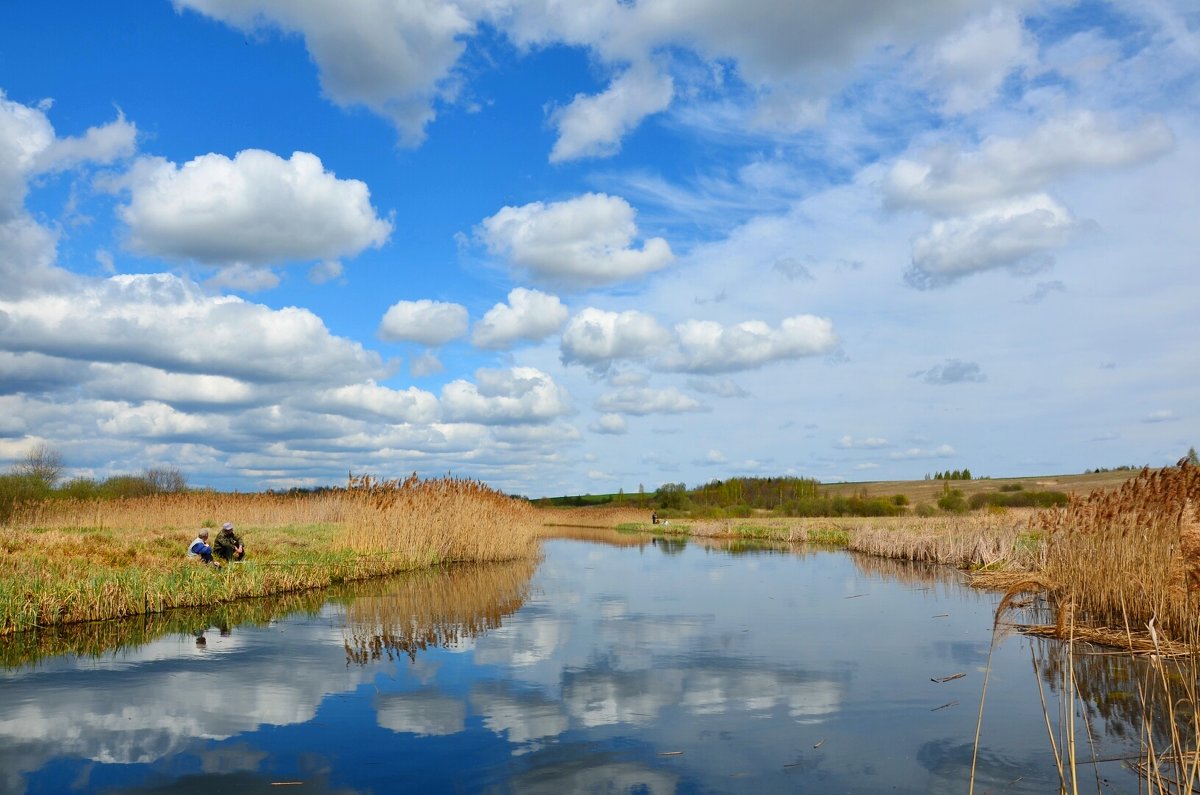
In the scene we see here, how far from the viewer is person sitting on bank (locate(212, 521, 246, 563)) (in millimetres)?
18938

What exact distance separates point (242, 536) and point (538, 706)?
1939cm

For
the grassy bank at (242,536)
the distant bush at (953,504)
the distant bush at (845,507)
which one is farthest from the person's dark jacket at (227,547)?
the distant bush at (845,507)

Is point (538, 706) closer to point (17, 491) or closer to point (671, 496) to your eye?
point (17, 491)

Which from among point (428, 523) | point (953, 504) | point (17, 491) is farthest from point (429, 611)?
point (953, 504)

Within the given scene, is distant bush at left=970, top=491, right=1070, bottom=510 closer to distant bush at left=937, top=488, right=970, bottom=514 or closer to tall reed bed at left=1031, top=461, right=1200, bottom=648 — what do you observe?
distant bush at left=937, top=488, right=970, bottom=514

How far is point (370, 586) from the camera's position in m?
19.8

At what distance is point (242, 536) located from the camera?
992 inches

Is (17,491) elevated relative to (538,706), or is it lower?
elevated

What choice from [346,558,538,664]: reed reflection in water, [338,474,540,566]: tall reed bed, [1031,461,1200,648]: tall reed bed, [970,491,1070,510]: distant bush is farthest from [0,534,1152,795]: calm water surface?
[970,491,1070,510]: distant bush

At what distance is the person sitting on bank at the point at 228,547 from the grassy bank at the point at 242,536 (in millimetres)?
489

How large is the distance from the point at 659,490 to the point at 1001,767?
8275 cm

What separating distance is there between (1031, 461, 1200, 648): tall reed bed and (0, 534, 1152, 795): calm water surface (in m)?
1.60

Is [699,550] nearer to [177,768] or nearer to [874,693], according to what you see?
[874,693]

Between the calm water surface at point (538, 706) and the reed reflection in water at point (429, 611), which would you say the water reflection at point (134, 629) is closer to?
the calm water surface at point (538, 706)
